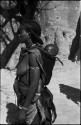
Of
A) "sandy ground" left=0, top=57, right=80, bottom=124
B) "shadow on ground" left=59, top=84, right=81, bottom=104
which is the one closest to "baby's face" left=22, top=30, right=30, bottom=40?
"sandy ground" left=0, top=57, right=80, bottom=124

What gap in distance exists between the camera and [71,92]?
7262 millimetres

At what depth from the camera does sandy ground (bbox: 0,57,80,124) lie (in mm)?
5672

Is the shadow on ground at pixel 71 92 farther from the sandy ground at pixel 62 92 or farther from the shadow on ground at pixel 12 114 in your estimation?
the shadow on ground at pixel 12 114

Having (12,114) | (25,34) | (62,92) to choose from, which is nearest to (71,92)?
(62,92)

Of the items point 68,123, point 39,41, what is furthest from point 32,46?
point 68,123

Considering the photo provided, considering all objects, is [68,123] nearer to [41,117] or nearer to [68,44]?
[41,117]

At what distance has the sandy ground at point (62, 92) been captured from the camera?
567 cm

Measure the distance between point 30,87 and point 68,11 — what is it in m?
7.27

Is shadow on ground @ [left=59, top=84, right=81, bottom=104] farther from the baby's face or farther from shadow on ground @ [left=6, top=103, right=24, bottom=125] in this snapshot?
the baby's face

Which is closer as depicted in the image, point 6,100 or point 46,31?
point 6,100

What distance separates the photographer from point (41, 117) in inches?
144

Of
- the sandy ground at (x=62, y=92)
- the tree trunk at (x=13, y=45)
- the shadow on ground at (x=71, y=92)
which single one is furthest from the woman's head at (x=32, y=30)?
the tree trunk at (x=13, y=45)

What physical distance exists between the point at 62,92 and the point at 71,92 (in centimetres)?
24

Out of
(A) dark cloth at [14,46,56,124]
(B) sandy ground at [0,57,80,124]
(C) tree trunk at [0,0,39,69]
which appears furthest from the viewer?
(C) tree trunk at [0,0,39,69]
